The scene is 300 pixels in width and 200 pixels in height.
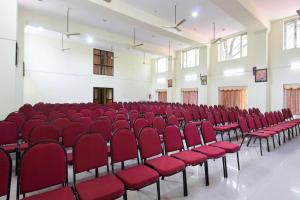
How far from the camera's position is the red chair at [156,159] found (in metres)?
2.39

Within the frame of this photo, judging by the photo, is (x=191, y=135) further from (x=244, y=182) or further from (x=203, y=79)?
(x=203, y=79)

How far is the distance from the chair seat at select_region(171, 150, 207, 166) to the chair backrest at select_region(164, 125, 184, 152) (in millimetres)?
206

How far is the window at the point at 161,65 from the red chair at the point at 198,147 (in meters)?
13.8

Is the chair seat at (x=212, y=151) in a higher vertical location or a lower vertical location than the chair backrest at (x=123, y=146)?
lower

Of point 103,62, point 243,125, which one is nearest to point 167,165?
point 243,125

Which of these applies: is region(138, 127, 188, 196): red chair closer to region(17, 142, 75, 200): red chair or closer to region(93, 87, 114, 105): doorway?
region(17, 142, 75, 200): red chair

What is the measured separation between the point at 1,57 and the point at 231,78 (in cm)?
1098

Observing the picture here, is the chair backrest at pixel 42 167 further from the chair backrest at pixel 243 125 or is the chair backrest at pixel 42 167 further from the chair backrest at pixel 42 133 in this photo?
the chair backrest at pixel 243 125

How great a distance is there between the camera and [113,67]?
611 inches

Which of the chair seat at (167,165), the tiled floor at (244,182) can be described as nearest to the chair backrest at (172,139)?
the chair seat at (167,165)

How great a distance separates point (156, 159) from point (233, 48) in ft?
35.8

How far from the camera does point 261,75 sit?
946cm

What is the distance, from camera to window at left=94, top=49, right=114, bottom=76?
14562 mm

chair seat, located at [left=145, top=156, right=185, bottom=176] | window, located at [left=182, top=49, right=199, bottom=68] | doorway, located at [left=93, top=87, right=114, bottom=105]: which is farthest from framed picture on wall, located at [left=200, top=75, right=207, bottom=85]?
chair seat, located at [left=145, top=156, right=185, bottom=176]
